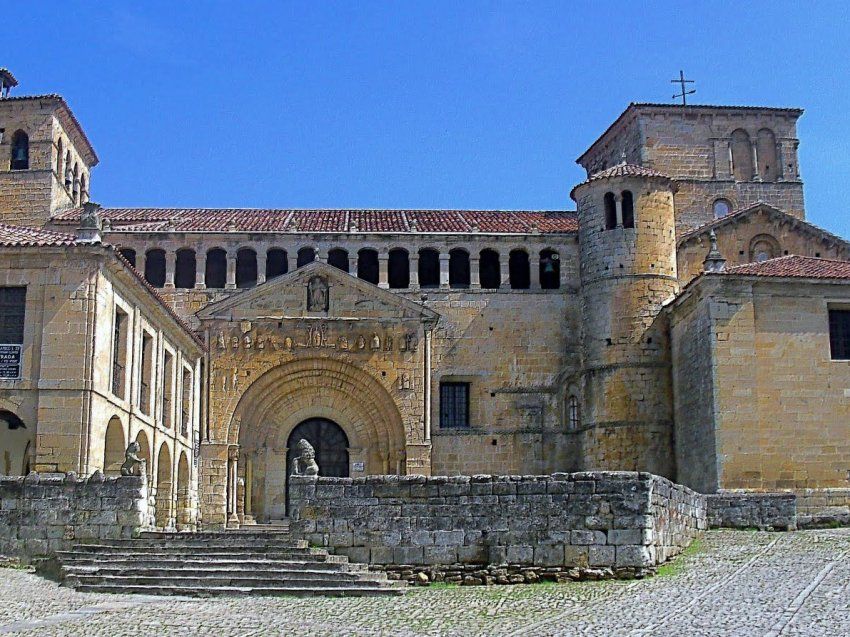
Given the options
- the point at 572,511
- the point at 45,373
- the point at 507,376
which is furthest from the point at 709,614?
the point at 507,376

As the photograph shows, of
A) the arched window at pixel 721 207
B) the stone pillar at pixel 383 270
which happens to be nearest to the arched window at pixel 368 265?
the stone pillar at pixel 383 270

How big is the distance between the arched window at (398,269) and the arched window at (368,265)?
0.57 meters

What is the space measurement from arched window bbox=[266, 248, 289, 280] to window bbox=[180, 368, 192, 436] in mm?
4650

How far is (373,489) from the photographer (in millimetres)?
17484

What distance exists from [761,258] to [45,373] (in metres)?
21.9

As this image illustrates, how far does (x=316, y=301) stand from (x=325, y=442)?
4249mm

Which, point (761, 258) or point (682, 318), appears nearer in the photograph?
point (682, 318)

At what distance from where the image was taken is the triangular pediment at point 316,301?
110 feet

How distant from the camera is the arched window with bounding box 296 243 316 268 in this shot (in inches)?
1382

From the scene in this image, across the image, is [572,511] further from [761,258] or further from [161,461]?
[761,258]

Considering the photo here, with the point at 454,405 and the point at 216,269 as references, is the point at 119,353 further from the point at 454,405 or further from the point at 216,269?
the point at 454,405

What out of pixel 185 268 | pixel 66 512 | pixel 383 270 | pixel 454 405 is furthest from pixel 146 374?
pixel 454 405

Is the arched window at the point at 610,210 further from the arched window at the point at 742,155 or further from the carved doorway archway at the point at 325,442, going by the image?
the carved doorway archway at the point at 325,442

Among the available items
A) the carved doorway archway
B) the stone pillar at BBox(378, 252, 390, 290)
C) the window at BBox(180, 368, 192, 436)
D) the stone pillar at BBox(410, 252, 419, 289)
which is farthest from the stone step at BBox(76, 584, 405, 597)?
the stone pillar at BBox(410, 252, 419, 289)
